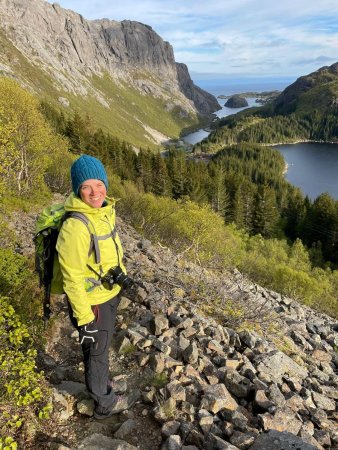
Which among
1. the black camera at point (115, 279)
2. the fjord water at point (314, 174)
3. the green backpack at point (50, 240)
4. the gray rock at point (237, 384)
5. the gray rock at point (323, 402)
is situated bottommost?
the fjord water at point (314, 174)

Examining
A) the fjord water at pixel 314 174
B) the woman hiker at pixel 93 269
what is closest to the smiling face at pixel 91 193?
the woman hiker at pixel 93 269

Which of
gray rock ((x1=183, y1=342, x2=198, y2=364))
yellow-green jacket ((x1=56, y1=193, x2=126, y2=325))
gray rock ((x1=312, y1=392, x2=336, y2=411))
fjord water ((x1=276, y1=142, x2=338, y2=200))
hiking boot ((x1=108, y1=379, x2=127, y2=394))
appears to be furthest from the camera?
fjord water ((x1=276, y1=142, x2=338, y2=200))

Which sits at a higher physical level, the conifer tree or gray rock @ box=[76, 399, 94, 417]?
gray rock @ box=[76, 399, 94, 417]

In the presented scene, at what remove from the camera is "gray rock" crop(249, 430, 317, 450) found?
500 centimetres

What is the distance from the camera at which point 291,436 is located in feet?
17.3

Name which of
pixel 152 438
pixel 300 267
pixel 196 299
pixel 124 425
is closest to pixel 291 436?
pixel 152 438

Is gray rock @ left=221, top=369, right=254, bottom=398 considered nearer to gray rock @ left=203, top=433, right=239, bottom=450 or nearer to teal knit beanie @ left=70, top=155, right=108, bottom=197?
gray rock @ left=203, top=433, right=239, bottom=450

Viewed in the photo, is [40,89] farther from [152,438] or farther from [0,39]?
[152,438]

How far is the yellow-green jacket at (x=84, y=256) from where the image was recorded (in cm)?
479

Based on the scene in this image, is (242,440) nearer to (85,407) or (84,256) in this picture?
(85,407)

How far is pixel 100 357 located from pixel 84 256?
73.1 inches

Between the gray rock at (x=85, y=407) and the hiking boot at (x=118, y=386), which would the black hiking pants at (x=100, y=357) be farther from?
the hiking boot at (x=118, y=386)

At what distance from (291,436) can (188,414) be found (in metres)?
1.65

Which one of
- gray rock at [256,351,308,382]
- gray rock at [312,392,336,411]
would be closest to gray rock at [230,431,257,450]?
gray rock at [256,351,308,382]
